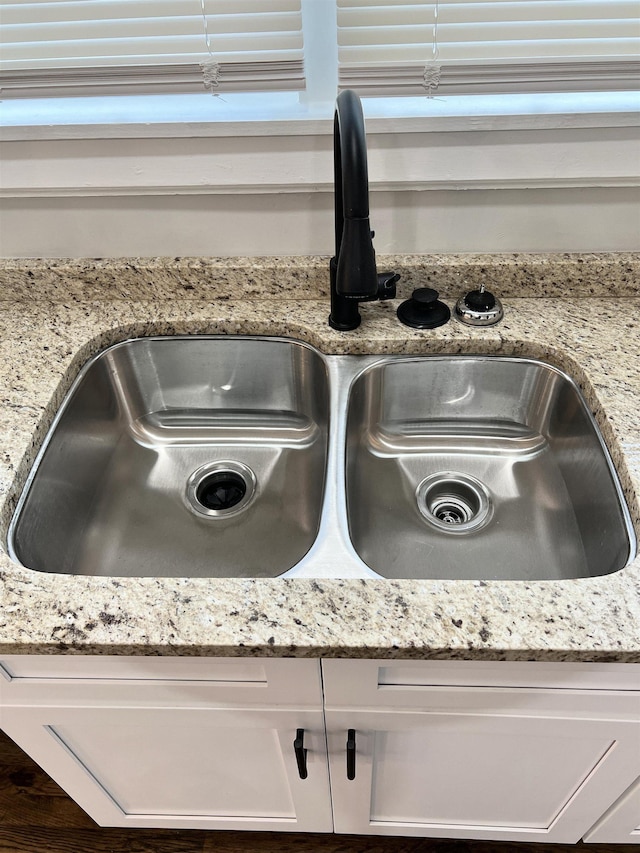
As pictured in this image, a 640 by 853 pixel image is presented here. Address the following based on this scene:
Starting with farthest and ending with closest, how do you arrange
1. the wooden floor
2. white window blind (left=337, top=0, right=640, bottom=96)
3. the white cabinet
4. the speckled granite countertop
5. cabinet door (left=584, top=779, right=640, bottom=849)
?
the wooden floor → cabinet door (left=584, top=779, right=640, bottom=849) → white window blind (left=337, top=0, right=640, bottom=96) → the white cabinet → the speckled granite countertop

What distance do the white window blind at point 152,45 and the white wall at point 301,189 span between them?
76 mm

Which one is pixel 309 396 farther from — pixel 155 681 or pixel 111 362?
pixel 155 681

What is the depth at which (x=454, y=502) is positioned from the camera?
3.57 feet

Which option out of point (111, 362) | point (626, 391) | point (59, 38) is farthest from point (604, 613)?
point (59, 38)

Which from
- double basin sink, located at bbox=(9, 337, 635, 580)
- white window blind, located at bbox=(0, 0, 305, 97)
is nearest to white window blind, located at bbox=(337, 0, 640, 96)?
white window blind, located at bbox=(0, 0, 305, 97)

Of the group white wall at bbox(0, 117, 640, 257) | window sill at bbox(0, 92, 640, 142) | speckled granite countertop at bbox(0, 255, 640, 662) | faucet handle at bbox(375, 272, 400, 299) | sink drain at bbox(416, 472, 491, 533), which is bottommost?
sink drain at bbox(416, 472, 491, 533)

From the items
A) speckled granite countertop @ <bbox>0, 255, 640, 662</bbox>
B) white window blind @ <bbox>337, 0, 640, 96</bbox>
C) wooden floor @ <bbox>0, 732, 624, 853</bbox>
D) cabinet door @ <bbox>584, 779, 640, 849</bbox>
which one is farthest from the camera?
wooden floor @ <bbox>0, 732, 624, 853</bbox>

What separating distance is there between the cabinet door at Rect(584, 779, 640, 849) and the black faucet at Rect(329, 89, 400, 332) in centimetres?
91

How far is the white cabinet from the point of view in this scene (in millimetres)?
819

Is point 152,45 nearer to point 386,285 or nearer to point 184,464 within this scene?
point 386,285

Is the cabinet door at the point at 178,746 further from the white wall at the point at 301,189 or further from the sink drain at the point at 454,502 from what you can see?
the white wall at the point at 301,189

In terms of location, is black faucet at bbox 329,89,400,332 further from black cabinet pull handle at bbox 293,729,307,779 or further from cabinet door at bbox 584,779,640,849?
cabinet door at bbox 584,779,640,849

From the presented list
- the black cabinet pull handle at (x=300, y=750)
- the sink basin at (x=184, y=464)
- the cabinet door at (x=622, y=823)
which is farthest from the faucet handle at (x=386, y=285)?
the cabinet door at (x=622, y=823)

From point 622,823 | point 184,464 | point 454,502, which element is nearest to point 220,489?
point 184,464
